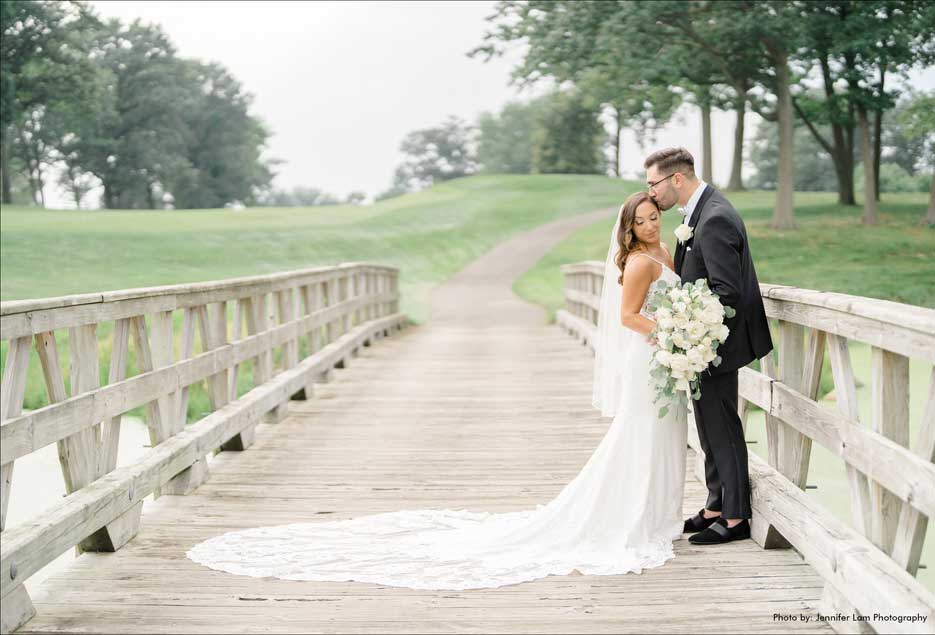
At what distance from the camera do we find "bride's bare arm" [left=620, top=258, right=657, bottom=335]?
501 cm

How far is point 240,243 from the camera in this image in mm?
31922

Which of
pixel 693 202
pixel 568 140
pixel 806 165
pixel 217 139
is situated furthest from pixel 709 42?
pixel 806 165

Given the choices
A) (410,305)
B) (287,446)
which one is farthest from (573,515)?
(410,305)

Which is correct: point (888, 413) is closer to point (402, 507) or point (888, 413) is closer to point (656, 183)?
point (656, 183)

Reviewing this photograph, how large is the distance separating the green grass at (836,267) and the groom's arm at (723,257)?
128 centimetres

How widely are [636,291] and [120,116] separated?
5644cm

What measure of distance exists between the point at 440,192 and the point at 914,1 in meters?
34.6

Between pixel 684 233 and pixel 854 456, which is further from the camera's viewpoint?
pixel 684 233

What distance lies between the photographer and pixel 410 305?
25406mm

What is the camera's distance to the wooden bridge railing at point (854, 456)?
334 centimetres

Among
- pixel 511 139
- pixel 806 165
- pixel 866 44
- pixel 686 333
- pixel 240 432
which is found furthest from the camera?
pixel 511 139

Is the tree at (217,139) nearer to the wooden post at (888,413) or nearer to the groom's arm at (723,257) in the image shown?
the groom's arm at (723,257)

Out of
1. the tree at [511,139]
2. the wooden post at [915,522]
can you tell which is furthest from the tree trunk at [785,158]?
the tree at [511,139]

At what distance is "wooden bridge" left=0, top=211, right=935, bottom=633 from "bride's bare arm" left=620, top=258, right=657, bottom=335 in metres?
0.62
